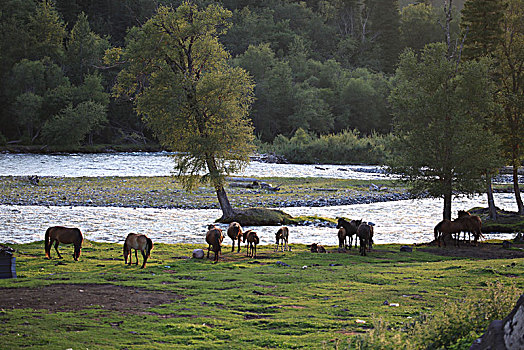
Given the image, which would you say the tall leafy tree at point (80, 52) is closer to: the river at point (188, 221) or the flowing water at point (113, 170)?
the flowing water at point (113, 170)

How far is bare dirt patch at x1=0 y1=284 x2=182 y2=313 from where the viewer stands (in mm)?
10453

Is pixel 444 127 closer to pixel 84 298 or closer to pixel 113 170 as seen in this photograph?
pixel 84 298

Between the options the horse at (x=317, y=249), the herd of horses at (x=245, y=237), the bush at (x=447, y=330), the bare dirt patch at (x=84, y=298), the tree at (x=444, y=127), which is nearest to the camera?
the bush at (x=447, y=330)

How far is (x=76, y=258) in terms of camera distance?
16.9 m

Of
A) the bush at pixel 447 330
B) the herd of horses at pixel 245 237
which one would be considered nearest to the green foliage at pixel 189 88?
→ the herd of horses at pixel 245 237

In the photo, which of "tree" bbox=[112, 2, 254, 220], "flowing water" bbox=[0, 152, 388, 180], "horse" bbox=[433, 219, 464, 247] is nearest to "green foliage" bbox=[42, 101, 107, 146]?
"flowing water" bbox=[0, 152, 388, 180]

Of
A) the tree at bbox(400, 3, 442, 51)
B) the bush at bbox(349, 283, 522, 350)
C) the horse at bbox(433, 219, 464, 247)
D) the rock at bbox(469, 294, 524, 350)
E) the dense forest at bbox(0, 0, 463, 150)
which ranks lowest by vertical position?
the bush at bbox(349, 283, 522, 350)

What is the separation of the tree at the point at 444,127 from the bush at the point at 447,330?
1727 cm

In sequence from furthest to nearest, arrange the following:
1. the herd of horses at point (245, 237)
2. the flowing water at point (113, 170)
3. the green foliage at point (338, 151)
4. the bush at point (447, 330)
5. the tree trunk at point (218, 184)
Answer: the green foliage at point (338, 151)
the flowing water at point (113, 170)
the tree trunk at point (218, 184)
the herd of horses at point (245, 237)
the bush at point (447, 330)

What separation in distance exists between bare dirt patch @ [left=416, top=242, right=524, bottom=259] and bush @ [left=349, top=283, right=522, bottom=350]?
12.5 metres

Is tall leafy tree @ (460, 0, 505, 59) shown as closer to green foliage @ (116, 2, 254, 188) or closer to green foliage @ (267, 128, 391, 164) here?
green foliage @ (116, 2, 254, 188)

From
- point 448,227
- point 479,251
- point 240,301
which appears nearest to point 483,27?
point 448,227

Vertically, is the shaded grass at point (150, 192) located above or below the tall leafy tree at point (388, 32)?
below

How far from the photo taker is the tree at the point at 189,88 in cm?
2764
